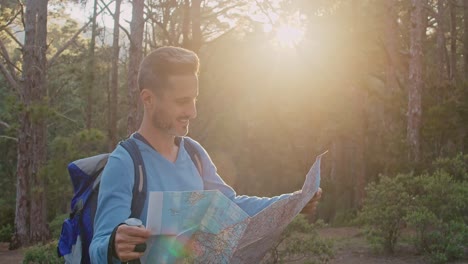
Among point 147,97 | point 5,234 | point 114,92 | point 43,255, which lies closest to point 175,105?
point 147,97

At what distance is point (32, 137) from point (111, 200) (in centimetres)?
1301

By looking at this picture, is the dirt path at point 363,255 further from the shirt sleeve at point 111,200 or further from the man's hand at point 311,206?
the shirt sleeve at point 111,200

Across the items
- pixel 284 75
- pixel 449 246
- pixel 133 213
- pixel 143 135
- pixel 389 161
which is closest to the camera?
pixel 133 213

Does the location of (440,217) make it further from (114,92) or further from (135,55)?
(114,92)

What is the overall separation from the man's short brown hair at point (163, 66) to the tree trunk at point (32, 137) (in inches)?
423

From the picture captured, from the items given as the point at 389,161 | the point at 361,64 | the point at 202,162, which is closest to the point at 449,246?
the point at 389,161

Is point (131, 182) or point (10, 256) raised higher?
point (131, 182)

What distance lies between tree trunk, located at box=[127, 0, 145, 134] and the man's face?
1090 cm

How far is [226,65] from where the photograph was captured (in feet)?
74.3

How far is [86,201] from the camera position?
203 cm

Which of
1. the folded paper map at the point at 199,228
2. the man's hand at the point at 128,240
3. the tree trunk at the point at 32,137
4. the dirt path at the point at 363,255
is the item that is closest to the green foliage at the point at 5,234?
the tree trunk at the point at 32,137

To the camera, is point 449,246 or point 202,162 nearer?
point 202,162

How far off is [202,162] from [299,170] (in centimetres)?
2066

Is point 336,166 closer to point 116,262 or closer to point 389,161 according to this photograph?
point 389,161
